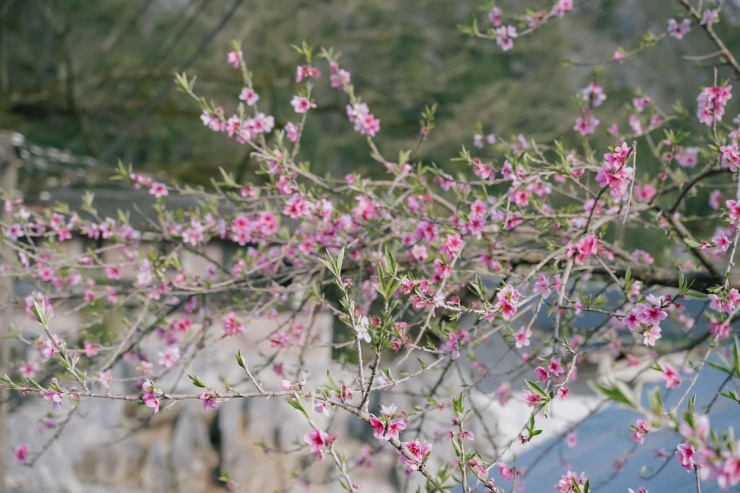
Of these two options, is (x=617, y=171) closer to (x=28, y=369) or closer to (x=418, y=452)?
(x=418, y=452)

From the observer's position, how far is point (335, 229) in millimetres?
3023

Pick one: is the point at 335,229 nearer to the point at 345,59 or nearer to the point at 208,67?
the point at 208,67

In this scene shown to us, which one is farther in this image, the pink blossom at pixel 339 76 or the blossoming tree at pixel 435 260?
the pink blossom at pixel 339 76

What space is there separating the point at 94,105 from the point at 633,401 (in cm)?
1440

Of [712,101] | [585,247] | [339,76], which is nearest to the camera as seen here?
[585,247]

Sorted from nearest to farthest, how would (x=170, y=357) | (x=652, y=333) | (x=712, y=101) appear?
(x=652, y=333)
(x=712, y=101)
(x=170, y=357)

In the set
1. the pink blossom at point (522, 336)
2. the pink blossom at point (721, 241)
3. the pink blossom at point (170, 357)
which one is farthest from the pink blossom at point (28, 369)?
the pink blossom at point (721, 241)

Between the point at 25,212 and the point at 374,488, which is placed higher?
the point at 25,212

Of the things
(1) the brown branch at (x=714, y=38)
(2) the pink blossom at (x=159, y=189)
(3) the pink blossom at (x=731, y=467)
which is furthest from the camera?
(2) the pink blossom at (x=159, y=189)

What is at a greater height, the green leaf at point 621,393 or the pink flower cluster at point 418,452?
the green leaf at point 621,393

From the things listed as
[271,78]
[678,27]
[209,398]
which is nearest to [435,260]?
[209,398]

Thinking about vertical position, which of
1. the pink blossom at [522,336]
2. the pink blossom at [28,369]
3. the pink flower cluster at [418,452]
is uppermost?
the pink flower cluster at [418,452]

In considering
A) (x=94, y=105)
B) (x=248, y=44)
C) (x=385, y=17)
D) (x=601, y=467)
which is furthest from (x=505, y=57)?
(x=601, y=467)

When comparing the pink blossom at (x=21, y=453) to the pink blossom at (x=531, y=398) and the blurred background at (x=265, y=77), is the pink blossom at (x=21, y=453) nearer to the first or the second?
the pink blossom at (x=531, y=398)
